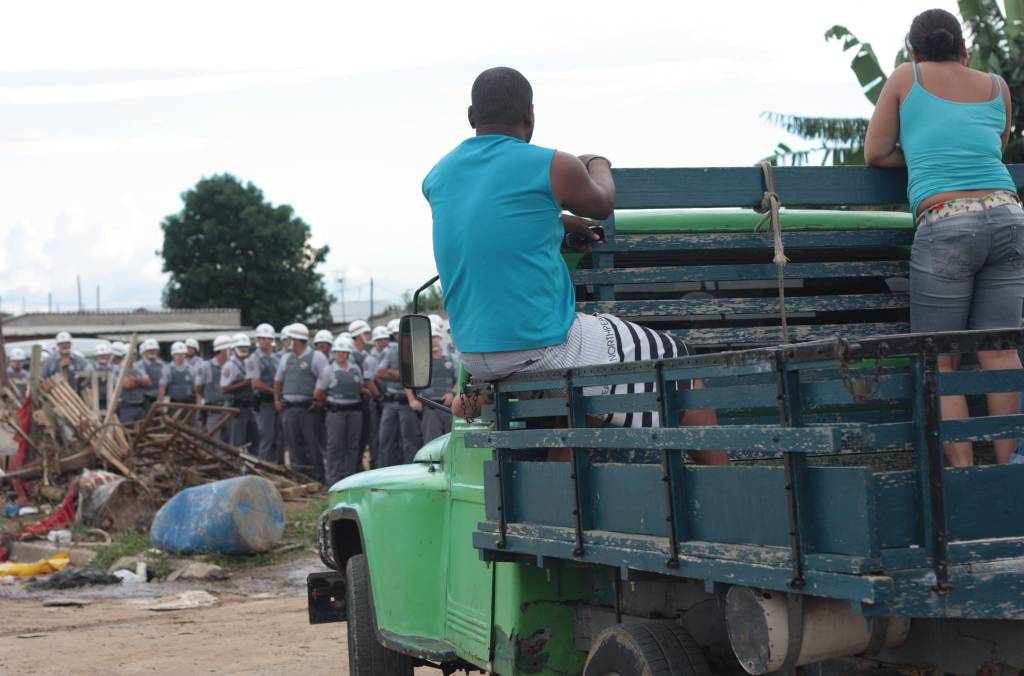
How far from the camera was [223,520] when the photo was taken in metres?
13.3

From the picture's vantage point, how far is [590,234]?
16.4 ft

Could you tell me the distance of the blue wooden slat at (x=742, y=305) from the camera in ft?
16.9

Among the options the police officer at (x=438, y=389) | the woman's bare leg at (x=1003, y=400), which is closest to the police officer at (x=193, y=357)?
the police officer at (x=438, y=389)

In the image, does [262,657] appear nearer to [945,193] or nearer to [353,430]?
[945,193]

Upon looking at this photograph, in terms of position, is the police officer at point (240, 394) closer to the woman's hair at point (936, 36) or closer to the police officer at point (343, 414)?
the police officer at point (343, 414)

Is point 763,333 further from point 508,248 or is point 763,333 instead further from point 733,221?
point 508,248

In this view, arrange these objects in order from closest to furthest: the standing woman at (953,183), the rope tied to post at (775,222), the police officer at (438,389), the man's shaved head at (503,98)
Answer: the man's shaved head at (503,98) → the standing woman at (953,183) → the rope tied to post at (775,222) → the police officer at (438,389)

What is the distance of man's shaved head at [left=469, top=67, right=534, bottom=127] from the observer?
16.0 feet

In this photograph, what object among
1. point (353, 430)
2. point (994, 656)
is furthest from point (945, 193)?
point (353, 430)

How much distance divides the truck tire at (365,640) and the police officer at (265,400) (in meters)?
15.4

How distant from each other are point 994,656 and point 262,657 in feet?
20.3

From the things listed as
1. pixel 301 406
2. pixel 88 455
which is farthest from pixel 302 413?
pixel 88 455

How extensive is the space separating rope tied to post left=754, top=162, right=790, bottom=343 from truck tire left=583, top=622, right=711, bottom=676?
1.42 m

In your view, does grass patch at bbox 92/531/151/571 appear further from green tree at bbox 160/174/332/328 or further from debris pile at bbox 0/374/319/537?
green tree at bbox 160/174/332/328
